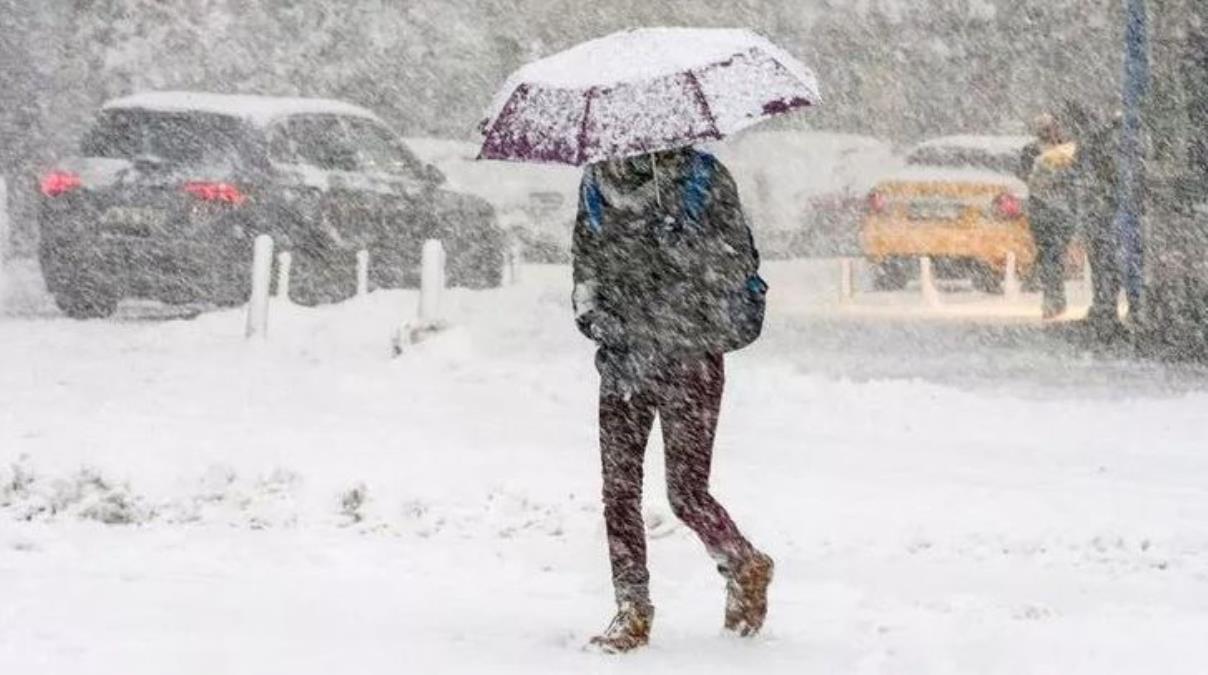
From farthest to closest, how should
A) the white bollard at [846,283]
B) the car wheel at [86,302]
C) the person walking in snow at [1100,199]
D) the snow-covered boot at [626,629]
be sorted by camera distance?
the white bollard at [846,283]
the person walking in snow at [1100,199]
the car wheel at [86,302]
the snow-covered boot at [626,629]

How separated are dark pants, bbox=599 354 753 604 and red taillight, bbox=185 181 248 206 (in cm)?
1052

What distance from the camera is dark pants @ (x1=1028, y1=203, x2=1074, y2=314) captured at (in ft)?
63.0

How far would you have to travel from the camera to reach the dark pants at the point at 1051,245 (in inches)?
755

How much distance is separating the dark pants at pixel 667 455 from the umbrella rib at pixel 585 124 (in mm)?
673

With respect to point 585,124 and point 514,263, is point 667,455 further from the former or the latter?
point 514,263

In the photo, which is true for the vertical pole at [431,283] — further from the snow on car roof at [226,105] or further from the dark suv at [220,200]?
the snow on car roof at [226,105]

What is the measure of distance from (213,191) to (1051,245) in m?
6.77

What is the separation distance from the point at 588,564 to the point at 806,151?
19081 millimetres

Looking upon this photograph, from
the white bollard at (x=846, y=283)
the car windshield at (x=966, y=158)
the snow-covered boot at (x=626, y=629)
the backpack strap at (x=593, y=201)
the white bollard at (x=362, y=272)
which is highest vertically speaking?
the backpack strap at (x=593, y=201)

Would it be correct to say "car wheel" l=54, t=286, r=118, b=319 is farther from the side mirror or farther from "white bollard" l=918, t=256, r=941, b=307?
"white bollard" l=918, t=256, r=941, b=307

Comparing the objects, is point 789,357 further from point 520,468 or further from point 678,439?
point 678,439

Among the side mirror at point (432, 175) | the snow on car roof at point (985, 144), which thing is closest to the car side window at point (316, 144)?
the side mirror at point (432, 175)

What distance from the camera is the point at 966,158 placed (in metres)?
23.0

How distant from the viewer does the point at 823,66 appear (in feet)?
109
